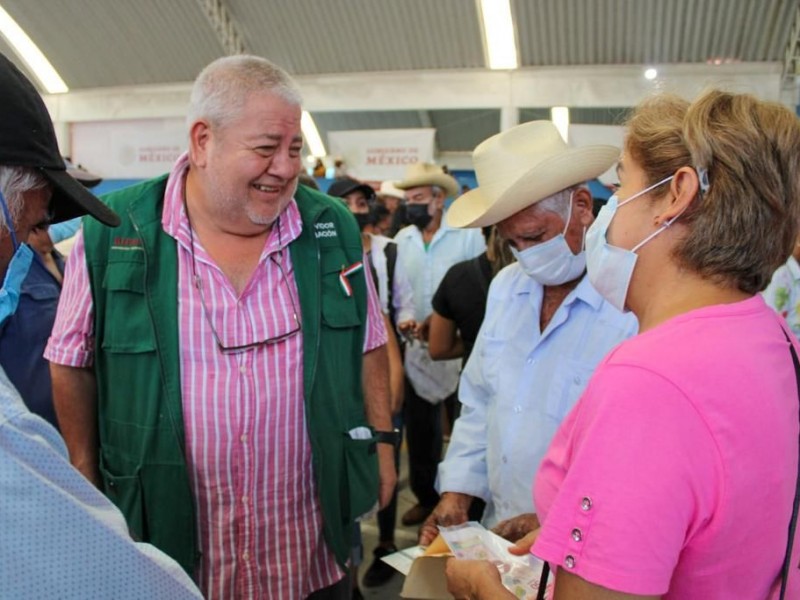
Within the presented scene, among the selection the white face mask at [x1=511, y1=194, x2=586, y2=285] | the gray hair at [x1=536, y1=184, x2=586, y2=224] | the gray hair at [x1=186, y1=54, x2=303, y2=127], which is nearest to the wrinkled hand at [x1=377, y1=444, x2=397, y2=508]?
the white face mask at [x1=511, y1=194, x2=586, y2=285]

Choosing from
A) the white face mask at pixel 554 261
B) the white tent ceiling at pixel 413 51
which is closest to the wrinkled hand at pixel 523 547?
the white face mask at pixel 554 261

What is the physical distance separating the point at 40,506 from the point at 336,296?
1.30 metres

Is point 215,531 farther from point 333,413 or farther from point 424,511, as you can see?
point 424,511

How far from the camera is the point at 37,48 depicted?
410 inches

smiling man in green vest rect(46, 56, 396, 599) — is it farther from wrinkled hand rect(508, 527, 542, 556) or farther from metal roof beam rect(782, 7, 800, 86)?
metal roof beam rect(782, 7, 800, 86)

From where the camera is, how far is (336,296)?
6.84 ft

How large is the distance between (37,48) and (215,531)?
427 inches

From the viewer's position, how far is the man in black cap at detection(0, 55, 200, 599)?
0.82m

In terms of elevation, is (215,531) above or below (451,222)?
below

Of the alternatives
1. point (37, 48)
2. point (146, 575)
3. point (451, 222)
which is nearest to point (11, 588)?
point (146, 575)

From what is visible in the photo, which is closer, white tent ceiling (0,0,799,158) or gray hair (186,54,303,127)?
gray hair (186,54,303,127)

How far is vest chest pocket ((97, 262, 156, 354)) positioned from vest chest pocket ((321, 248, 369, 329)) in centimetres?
51

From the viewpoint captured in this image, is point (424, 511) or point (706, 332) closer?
point (706, 332)

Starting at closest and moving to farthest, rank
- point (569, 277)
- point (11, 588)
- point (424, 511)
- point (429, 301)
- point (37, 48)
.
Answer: point (11, 588) → point (569, 277) → point (424, 511) → point (429, 301) → point (37, 48)
